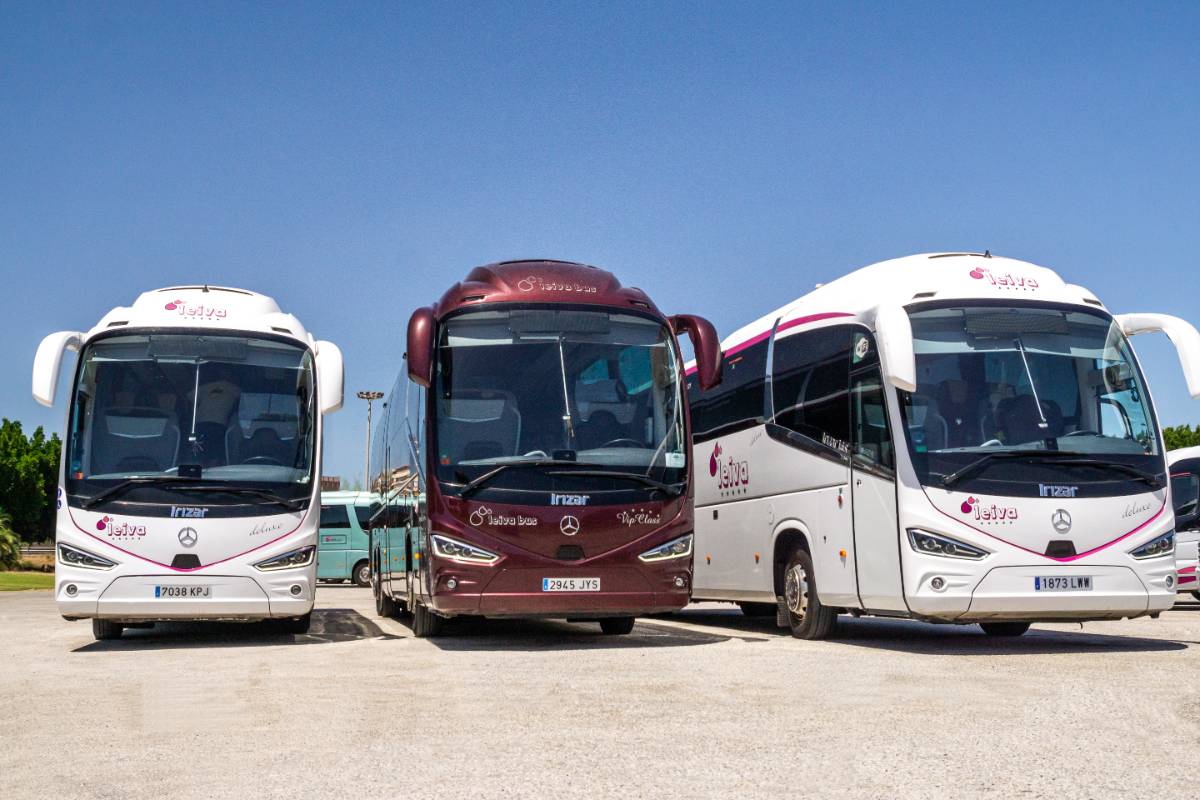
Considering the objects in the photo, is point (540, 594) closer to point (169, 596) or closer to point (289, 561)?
point (289, 561)

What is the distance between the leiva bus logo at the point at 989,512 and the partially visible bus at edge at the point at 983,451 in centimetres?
1

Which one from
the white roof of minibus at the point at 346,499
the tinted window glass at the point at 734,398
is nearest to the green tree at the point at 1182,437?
the white roof of minibus at the point at 346,499

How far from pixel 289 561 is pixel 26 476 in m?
58.7

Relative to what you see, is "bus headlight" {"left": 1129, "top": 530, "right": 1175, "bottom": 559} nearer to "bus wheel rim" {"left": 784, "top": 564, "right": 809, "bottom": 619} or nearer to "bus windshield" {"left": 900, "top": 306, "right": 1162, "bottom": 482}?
"bus windshield" {"left": 900, "top": 306, "right": 1162, "bottom": 482}

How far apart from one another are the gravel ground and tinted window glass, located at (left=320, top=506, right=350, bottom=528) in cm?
2333

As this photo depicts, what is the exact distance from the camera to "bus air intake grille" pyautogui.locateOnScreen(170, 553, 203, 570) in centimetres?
1361

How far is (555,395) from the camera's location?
13227mm

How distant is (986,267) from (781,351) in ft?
8.98

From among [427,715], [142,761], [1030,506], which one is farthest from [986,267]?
[142,761]

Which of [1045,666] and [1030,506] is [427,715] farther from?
[1030,506]

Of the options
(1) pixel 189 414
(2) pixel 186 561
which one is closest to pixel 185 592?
(2) pixel 186 561

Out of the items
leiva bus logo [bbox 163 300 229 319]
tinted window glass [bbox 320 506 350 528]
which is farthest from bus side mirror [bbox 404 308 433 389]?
tinted window glass [bbox 320 506 350 528]

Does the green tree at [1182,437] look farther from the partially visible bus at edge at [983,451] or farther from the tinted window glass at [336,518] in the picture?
the partially visible bus at edge at [983,451]

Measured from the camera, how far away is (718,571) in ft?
56.4
